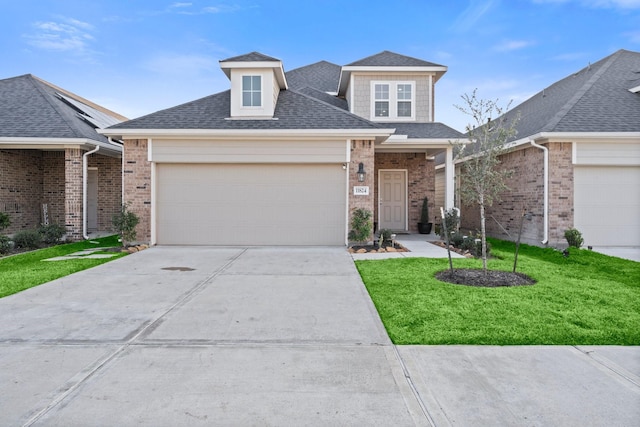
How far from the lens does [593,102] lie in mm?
11852

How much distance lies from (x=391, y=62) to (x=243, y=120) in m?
5.97

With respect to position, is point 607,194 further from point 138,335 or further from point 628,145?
point 138,335

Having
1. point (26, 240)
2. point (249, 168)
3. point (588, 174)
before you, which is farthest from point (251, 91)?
point (588, 174)

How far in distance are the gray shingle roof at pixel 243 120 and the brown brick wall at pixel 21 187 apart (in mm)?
4476

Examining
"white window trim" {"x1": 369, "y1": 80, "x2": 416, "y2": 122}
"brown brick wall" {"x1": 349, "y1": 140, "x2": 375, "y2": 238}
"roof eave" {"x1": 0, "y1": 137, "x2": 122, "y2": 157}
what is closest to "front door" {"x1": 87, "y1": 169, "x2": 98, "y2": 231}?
"roof eave" {"x1": 0, "y1": 137, "x2": 122, "y2": 157}

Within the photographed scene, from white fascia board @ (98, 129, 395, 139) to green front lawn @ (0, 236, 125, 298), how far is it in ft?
10.8

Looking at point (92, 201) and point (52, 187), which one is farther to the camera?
point (92, 201)

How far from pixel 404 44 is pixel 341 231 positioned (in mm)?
10946

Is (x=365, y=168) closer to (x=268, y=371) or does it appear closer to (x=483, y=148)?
(x=483, y=148)

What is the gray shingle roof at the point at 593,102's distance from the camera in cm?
1088

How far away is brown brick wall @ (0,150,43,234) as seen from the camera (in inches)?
483

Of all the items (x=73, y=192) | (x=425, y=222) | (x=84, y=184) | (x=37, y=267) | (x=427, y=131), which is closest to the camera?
(x=37, y=267)

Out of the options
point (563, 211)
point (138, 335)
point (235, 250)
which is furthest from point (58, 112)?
point (563, 211)

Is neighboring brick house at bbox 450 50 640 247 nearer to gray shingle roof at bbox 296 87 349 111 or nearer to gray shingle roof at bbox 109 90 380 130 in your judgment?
gray shingle roof at bbox 109 90 380 130
